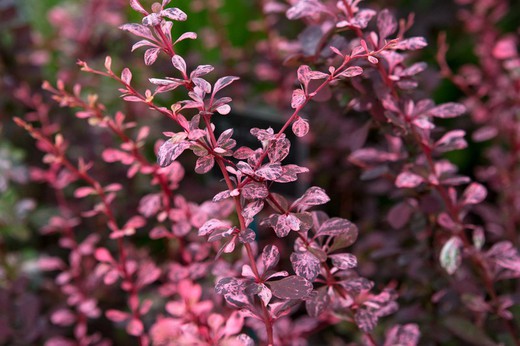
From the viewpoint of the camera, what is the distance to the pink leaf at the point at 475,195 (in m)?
0.88

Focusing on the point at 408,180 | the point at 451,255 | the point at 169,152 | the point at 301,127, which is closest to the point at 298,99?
the point at 301,127

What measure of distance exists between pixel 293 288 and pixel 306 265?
3 centimetres

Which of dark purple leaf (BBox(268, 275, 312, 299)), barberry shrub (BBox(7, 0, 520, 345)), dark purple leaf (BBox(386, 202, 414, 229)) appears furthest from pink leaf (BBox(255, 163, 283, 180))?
dark purple leaf (BBox(386, 202, 414, 229))

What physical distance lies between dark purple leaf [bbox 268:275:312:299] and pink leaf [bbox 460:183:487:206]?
361mm

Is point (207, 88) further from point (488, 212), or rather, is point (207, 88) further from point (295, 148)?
point (488, 212)

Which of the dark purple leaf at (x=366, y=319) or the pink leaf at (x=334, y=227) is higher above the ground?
the pink leaf at (x=334, y=227)

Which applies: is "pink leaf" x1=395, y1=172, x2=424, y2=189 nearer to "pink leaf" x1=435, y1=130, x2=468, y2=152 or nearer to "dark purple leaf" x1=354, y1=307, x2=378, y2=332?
"pink leaf" x1=435, y1=130, x2=468, y2=152

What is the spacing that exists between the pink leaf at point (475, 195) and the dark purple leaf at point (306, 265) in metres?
0.35

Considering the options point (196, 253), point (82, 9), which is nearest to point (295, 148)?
point (196, 253)

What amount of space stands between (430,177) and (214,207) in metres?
0.31

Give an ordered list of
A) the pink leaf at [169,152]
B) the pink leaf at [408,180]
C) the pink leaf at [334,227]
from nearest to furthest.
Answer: the pink leaf at [169,152], the pink leaf at [334,227], the pink leaf at [408,180]

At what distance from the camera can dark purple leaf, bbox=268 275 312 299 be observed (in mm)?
635

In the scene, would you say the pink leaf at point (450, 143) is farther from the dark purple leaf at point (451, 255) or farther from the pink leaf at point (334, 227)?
the pink leaf at point (334, 227)

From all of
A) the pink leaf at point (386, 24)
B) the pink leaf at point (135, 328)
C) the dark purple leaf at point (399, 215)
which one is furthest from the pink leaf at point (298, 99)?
the pink leaf at point (135, 328)
